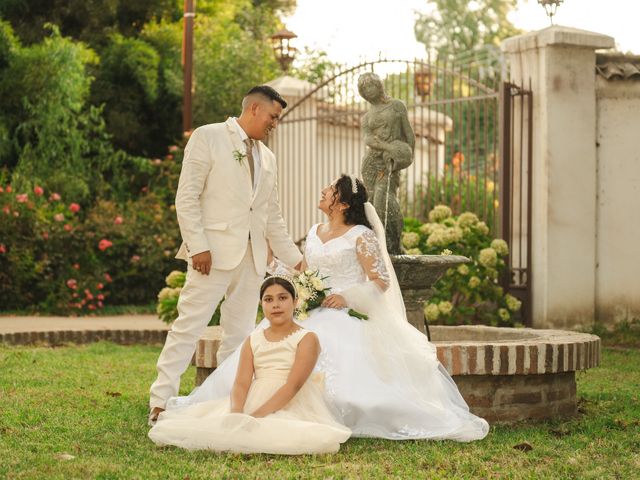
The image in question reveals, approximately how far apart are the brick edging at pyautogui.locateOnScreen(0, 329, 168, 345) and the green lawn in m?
3.34

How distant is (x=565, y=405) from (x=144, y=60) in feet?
43.8

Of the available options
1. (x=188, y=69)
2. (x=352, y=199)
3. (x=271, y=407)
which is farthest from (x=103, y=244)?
(x=271, y=407)

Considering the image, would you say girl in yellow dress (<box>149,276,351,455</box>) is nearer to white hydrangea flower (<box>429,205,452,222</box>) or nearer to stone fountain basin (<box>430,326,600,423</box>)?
stone fountain basin (<box>430,326,600,423</box>)

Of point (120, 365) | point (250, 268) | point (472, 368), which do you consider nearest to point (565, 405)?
point (472, 368)

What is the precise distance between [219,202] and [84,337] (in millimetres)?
5619

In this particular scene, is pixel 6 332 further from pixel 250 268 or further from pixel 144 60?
pixel 144 60

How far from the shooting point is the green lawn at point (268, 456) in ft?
16.6

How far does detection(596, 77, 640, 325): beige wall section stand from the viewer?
38.5ft

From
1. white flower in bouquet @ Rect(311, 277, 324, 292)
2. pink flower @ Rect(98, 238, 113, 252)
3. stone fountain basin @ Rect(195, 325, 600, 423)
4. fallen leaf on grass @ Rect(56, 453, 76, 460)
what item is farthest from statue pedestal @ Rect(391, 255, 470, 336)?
pink flower @ Rect(98, 238, 113, 252)

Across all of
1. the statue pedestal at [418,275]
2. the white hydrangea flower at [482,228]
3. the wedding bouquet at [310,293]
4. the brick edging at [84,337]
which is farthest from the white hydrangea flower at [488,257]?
the wedding bouquet at [310,293]

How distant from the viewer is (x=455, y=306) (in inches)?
459

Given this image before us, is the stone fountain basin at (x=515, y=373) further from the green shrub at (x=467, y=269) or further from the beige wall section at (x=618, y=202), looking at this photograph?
the beige wall section at (x=618, y=202)

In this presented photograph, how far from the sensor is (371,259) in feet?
21.3

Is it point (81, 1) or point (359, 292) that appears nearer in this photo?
point (359, 292)
